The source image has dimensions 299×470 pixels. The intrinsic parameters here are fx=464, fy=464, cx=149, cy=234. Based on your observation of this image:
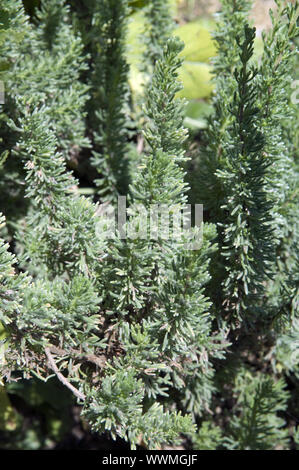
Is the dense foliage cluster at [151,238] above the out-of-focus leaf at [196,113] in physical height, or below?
below

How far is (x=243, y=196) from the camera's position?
832mm

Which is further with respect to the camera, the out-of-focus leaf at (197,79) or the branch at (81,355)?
the out-of-focus leaf at (197,79)

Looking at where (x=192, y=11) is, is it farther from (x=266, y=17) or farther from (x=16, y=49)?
(x=16, y=49)

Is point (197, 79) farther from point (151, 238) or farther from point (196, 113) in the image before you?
point (151, 238)

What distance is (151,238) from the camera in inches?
30.8

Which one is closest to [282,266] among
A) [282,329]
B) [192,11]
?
[282,329]

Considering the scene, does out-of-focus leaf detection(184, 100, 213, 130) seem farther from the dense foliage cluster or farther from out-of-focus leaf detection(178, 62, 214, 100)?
the dense foliage cluster

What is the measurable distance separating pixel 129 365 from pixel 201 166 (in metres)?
0.49

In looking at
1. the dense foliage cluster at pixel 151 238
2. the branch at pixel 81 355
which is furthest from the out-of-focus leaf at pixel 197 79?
the branch at pixel 81 355

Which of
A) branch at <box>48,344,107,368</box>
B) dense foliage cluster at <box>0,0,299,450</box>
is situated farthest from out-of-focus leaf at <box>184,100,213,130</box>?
branch at <box>48,344,107,368</box>

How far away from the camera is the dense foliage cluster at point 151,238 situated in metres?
0.77

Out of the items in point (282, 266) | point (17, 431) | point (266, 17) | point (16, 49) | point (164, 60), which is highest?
point (266, 17)

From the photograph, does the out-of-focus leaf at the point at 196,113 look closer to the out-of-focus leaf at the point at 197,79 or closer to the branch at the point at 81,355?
the out-of-focus leaf at the point at 197,79

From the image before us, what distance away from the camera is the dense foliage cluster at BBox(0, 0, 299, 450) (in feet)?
2.52
